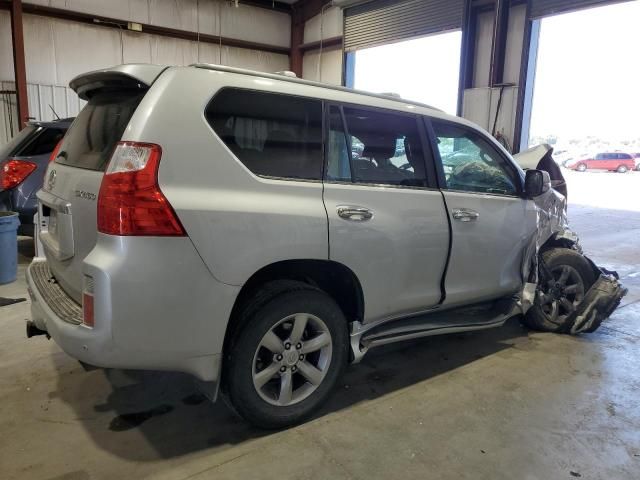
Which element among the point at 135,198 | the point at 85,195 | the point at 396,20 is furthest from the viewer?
the point at 396,20

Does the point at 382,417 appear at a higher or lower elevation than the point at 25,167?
lower

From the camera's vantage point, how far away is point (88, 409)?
2715 mm

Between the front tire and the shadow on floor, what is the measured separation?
0.18m

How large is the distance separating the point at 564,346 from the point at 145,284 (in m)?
3.30

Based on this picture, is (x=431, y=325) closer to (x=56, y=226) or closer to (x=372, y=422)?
(x=372, y=422)

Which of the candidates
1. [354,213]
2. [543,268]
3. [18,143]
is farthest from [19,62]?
[543,268]

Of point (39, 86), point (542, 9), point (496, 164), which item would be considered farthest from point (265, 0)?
point (496, 164)

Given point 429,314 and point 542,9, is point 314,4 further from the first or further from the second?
point 429,314

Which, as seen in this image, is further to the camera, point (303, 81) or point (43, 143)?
point (43, 143)

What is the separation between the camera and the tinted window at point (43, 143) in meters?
5.78

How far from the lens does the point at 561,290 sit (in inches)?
161

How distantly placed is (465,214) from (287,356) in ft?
4.82

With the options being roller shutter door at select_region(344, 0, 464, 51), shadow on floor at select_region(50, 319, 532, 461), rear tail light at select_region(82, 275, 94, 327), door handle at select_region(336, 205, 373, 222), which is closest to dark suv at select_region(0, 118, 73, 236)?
shadow on floor at select_region(50, 319, 532, 461)

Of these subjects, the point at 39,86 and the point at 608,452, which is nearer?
the point at 608,452
